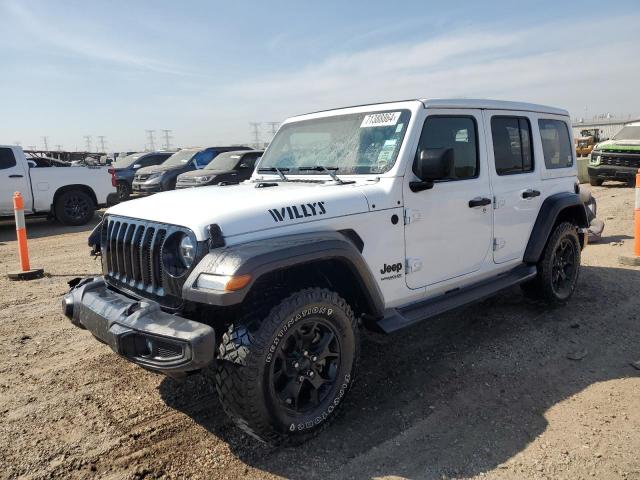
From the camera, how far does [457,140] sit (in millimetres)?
4008

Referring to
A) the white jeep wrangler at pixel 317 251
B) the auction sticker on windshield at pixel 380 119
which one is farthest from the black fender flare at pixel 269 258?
the auction sticker on windshield at pixel 380 119

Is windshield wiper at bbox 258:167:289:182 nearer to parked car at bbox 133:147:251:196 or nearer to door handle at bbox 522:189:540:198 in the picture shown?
door handle at bbox 522:189:540:198

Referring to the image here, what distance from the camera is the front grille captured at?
14.5m

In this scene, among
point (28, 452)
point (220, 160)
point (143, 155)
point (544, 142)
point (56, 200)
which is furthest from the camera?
point (143, 155)

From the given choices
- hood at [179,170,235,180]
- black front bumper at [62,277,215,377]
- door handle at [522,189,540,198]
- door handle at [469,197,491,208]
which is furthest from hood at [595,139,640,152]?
black front bumper at [62,277,215,377]

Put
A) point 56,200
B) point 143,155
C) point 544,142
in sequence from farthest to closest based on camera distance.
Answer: point 143,155, point 56,200, point 544,142

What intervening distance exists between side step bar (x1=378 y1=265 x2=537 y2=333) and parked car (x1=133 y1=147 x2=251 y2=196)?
36.5 feet

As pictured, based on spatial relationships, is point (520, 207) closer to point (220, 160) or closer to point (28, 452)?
point (28, 452)

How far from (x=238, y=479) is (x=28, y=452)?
4.13ft

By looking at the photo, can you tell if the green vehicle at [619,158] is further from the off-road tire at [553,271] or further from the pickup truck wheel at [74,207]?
the pickup truck wheel at [74,207]

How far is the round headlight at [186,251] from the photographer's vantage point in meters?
2.78

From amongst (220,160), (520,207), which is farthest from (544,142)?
(220,160)

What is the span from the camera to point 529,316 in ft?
16.5

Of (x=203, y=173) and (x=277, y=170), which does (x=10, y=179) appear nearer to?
(x=203, y=173)
